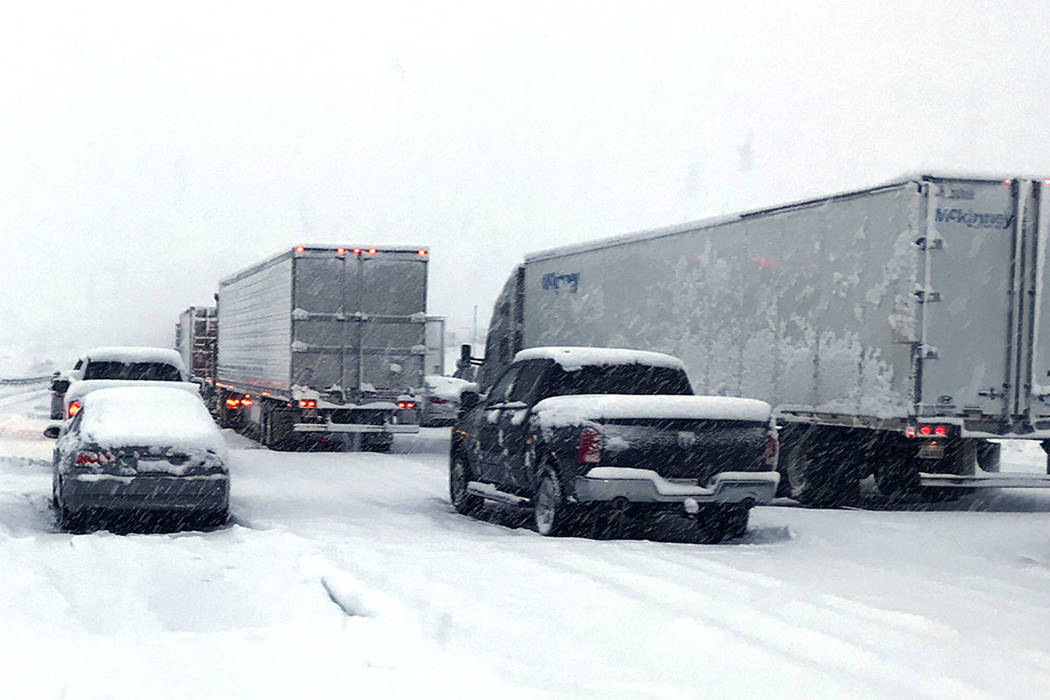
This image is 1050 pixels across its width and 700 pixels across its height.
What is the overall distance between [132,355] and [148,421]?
9569 mm

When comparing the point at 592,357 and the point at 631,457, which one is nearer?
the point at 631,457

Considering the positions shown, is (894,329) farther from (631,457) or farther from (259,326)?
(259,326)

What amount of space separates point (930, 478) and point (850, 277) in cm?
230

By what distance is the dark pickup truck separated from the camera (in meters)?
11.6

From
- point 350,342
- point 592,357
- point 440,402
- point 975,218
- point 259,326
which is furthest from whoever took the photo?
point 440,402

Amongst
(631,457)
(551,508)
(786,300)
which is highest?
(786,300)

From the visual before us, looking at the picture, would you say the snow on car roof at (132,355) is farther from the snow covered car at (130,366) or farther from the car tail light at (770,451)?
the car tail light at (770,451)

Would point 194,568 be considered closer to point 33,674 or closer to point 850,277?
point 33,674

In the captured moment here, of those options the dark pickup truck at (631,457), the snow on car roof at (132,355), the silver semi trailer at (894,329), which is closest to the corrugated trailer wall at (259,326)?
the snow on car roof at (132,355)

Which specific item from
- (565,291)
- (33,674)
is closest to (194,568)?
(33,674)

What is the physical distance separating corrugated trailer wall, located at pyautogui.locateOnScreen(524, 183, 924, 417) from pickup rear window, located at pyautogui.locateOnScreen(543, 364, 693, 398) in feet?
7.90

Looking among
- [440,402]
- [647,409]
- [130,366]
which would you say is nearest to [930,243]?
[647,409]

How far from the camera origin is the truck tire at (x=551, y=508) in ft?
39.4

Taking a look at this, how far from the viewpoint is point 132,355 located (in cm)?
2239
